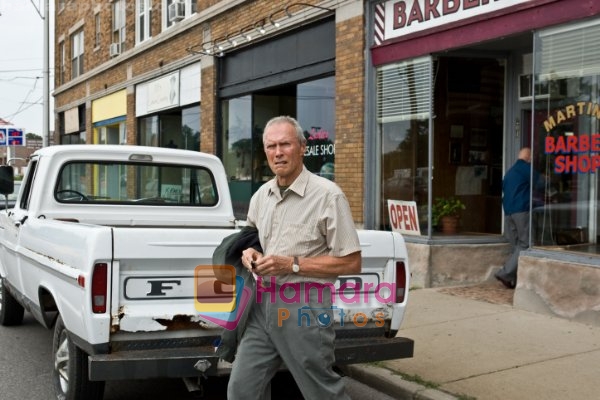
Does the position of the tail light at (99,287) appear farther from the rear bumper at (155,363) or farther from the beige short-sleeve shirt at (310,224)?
the beige short-sleeve shirt at (310,224)

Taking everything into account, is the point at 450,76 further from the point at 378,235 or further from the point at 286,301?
the point at 286,301

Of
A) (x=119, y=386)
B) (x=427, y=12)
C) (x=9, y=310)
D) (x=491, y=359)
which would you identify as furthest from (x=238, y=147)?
(x=491, y=359)

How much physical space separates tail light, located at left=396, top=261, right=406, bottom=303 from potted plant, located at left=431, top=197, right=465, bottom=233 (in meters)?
4.68

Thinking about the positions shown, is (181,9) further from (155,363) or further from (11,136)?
(155,363)

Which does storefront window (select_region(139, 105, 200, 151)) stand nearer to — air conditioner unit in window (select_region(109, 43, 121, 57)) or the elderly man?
air conditioner unit in window (select_region(109, 43, 121, 57))

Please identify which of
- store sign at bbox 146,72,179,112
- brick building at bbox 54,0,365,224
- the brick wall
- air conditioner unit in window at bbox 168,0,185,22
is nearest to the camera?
the brick wall

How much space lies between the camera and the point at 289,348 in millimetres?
2975

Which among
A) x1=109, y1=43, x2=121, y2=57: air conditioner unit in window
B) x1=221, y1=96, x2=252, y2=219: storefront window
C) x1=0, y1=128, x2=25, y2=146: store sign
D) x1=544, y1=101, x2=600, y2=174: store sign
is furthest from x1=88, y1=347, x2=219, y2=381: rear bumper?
x1=0, y1=128, x2=25, y2=146: store sign

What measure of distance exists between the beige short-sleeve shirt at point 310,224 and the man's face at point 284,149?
7 centimetres

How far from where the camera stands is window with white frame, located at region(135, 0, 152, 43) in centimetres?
1756

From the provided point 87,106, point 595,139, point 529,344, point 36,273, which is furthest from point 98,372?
point 87,106

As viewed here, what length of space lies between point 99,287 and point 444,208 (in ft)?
20.4

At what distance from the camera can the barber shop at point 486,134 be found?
6.94 m

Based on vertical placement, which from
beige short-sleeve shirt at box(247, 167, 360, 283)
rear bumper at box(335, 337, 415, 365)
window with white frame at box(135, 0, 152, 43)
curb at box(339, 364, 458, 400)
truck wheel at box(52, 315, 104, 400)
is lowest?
curb at box(339, 364, 458, 400)
